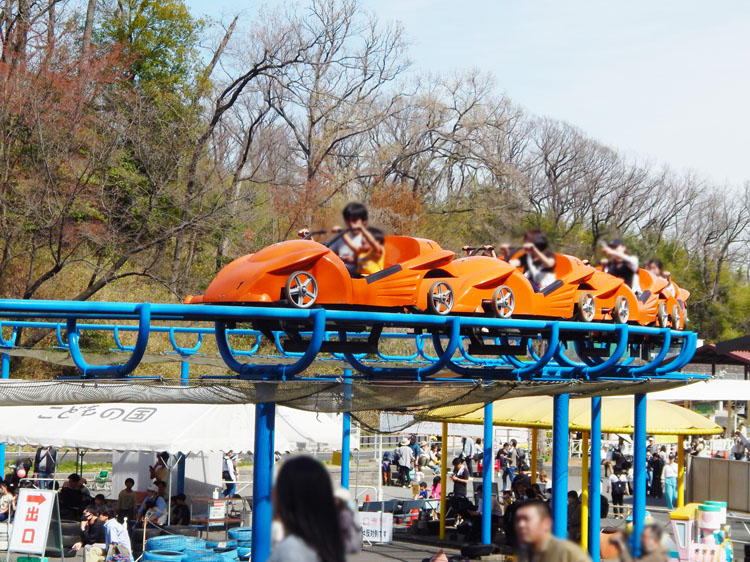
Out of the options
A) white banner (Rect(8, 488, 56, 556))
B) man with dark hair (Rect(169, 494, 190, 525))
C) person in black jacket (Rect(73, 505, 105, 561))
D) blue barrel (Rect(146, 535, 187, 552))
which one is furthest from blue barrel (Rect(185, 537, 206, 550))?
man with dark hair (Rect(169, 494, 190, 525))

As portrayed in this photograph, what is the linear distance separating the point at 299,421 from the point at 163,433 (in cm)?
227

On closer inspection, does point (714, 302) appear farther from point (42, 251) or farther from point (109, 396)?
point (109, 396)

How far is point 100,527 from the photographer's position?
551 inches

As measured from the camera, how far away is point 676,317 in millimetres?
13852

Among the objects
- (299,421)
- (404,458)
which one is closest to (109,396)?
(299,421)

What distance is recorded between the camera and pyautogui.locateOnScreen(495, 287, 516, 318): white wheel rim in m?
10.8

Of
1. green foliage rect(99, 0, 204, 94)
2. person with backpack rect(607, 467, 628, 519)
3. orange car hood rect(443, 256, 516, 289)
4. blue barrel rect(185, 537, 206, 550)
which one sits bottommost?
person with backpack rect(607, 467, 628, 519)

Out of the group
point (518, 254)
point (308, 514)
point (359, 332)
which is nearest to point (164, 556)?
point (359, 332)

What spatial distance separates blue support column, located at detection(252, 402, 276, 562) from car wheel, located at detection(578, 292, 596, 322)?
420 cm

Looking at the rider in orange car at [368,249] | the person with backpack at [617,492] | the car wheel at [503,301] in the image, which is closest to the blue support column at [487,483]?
the car wheel at [503,301]

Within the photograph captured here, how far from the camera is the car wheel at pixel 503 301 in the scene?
35.5 feet

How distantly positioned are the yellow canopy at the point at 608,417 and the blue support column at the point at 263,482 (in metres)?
5.69

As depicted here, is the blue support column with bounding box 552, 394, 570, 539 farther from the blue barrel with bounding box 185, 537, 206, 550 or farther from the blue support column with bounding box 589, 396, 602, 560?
the blue barrel with bounding box 185, 537, 206, 550

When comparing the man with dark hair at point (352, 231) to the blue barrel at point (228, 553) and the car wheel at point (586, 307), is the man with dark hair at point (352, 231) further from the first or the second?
the blue barrel at point (228, 553)
